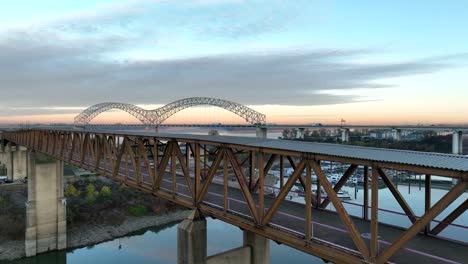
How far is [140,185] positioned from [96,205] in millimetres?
42863

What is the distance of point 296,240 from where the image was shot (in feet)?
47.2

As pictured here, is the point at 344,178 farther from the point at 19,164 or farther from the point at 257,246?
the point at 19,164

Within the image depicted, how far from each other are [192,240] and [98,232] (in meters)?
41.6

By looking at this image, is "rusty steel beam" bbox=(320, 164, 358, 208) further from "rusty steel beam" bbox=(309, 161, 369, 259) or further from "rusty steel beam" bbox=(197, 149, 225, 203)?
"rusty steel beam" bbox=(197, 149, 225, 203)

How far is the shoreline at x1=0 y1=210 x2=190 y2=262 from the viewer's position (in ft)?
154

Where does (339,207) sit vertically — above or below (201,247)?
above

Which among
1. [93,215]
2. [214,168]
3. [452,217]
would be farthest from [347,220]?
[93,215]

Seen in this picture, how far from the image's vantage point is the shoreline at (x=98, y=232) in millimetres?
46812

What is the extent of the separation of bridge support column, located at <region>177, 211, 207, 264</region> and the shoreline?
37.6m

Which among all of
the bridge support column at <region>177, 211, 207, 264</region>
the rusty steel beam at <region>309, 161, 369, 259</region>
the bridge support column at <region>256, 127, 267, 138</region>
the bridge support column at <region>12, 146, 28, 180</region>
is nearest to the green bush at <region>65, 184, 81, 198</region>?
the bridge support column at <region>12, 146, 28, 180</region>

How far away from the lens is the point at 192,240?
1962cm

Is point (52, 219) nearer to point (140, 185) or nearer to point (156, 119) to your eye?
point (140, 185)

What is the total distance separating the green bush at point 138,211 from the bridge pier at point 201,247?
153 feet

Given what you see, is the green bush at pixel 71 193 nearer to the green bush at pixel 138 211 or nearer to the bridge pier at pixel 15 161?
the green bush at pixel 138 211
